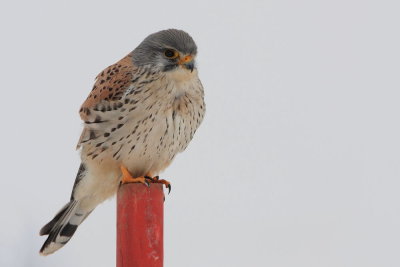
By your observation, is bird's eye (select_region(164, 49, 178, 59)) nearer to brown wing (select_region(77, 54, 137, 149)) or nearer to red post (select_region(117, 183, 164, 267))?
brown wing (select_region(77, 54, 137, 149))

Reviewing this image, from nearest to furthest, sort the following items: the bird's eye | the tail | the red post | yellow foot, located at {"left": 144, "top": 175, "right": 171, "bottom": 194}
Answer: the red post, yellow foot, located at {"left": 144, "top": 175, "right": 171, "bottom": 194}, the bird's eye, the tail

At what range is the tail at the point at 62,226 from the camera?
6.12 metres

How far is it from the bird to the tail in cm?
54

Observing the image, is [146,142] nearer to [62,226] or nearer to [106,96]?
[106,96]

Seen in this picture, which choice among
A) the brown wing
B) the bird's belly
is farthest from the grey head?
the bird's belly

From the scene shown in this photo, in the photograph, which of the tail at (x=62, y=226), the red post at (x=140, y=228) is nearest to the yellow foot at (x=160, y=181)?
the red post at (x=140, y=228)

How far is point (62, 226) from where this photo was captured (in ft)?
20.3

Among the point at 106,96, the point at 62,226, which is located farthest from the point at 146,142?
the point at 62,226

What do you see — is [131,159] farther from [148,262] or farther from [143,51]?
[148,262]

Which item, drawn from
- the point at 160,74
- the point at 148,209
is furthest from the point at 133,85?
the point at 148,209

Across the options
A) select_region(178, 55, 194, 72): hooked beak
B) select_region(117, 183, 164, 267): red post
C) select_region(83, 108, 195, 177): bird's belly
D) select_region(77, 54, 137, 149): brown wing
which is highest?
select_region(178, 55, 194, 72): hooked beak

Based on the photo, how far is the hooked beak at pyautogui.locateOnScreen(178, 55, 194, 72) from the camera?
5.47 metres

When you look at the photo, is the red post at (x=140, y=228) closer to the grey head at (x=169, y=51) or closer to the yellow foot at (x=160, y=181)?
the yellow foot at (x=160, y=181)

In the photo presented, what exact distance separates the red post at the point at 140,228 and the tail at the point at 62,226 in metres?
1.50
